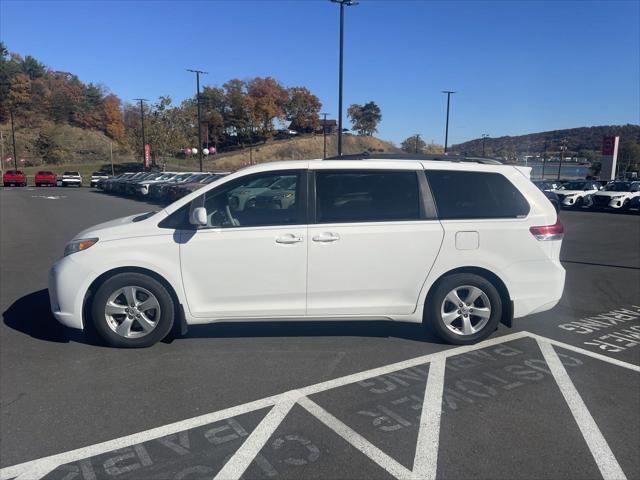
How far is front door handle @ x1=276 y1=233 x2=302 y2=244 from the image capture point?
182 inches

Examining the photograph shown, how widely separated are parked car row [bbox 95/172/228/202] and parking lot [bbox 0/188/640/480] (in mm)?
15568

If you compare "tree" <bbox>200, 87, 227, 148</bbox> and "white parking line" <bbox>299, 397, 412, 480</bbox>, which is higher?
"tree" <bbox>200, 87, 227, 148</bbox>

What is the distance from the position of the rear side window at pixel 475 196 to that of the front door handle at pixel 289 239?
4.55 ft

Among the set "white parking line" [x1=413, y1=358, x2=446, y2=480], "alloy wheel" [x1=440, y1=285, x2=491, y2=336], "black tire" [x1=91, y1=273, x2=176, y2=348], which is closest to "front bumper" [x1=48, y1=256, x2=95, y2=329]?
"black tire" [x1=91, y1=273, x2=176, y2=348]

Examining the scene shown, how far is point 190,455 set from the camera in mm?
3053

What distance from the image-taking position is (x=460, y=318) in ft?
16.1

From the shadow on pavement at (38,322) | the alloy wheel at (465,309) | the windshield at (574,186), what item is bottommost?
the shadow on pavement at (38,322)

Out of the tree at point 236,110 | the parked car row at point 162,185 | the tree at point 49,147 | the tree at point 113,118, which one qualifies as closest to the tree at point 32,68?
the tree at point 113,118

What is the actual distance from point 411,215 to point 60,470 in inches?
134

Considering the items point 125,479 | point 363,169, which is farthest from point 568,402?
point 125,479

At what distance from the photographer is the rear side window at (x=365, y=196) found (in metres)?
4.77

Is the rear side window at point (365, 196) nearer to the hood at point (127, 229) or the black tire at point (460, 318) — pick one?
the black tire at point (460, 318)

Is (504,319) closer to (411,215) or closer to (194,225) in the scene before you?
(411,215)

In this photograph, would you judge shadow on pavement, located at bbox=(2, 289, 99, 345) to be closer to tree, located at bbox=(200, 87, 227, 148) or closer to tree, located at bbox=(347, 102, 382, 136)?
tree, located at bbox=(200, 87, 227, 148)
